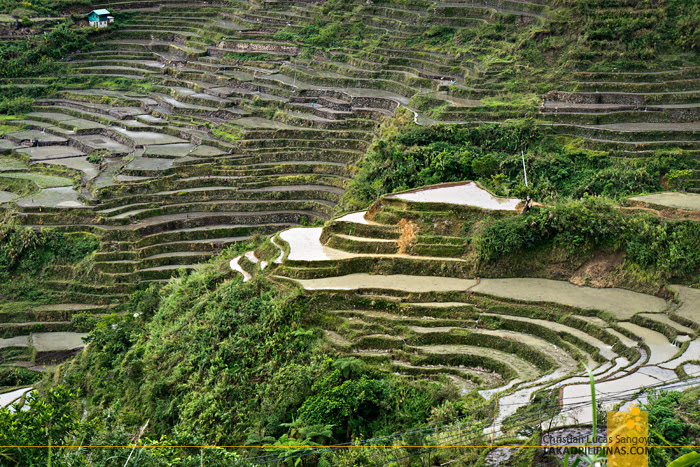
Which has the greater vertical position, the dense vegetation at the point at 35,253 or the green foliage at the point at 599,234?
the dense vegetation at the point at 35,253

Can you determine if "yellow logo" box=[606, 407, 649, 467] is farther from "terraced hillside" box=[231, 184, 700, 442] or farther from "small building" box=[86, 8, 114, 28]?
"small building" box=[86, 8, 114, 28]

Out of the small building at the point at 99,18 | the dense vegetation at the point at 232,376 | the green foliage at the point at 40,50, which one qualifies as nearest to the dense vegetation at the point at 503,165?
the dense vegetation at the point at 232,376

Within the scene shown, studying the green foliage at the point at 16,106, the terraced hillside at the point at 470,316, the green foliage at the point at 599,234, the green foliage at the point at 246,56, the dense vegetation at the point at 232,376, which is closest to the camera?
the terraced hillside at the point at 470,316

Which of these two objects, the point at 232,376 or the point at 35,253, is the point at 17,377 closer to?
the point at 35,253

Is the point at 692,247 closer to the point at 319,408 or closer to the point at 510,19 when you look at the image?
the point at 319,408

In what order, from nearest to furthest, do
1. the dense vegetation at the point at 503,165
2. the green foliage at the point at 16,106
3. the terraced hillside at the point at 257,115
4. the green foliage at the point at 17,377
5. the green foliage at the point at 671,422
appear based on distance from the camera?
the green foliage at the point at 671,422 → the dense vegetation at the point at 503,165 → the green foliage at the point at 17,377 → the terraced hillside at the point at 257,115 → the green foliage at the point at 16,106

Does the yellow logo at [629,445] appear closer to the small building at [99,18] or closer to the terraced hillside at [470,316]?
the terraced hillside at [470,316]

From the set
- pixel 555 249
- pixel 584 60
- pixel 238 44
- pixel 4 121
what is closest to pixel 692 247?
pixel 555 249
